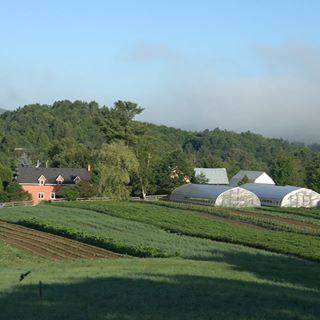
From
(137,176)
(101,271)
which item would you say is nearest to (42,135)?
(137,176)

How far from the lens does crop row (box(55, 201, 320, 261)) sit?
3926cm

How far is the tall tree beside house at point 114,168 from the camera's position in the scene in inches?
3366

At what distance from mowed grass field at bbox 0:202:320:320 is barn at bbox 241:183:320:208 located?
3289 cm

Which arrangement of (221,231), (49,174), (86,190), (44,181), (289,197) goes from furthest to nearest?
(49,174), (44,181), (86,190), (289,197), (221,231)

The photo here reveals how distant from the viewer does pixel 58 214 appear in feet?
198

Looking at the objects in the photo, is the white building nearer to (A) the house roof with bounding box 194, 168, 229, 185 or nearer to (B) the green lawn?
(A) the house roof with bounding box 194, 168, 229, 185

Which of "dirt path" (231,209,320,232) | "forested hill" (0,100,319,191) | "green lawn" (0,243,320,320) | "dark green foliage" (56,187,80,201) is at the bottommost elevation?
"dirt path" (231,209,320,232)

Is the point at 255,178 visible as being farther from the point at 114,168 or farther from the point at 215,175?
the point at 114,168

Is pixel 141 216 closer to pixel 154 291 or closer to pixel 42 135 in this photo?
pixel 154 291

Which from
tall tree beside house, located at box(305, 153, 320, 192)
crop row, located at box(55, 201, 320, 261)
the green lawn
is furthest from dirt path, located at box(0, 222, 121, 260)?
tall tree beside house, located at box(305, 153, 320, 192)

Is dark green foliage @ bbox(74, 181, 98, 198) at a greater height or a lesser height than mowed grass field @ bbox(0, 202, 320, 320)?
greater

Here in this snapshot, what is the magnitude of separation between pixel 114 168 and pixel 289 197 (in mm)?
22468

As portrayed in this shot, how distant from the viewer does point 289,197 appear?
263 feet

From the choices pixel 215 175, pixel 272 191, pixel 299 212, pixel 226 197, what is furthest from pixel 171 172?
pixel 215 175
